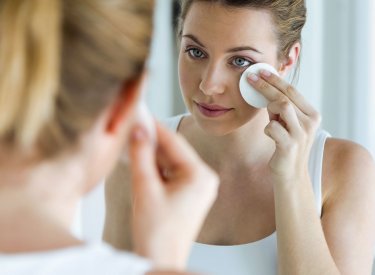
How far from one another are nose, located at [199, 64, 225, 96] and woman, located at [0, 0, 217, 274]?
0.78 metres

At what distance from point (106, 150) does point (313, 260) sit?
81cm

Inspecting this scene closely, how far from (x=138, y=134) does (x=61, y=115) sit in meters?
0.16

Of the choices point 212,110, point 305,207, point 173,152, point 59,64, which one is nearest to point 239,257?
point 305,207

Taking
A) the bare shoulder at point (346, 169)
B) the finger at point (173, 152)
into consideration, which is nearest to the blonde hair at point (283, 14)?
the bare shoulder at point (346, 169)

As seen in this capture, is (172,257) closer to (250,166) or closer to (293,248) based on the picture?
(293,248)

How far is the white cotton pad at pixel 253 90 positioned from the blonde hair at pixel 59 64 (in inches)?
32.6

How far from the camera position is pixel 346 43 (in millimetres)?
2164

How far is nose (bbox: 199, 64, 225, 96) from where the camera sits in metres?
1.47

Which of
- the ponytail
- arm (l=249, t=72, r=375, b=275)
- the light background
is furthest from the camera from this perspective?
the light background

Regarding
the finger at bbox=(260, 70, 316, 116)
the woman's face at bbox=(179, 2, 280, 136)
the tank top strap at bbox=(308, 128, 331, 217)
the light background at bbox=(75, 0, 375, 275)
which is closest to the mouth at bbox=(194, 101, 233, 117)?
the woman's face at bbox=(179, 2, 280, 136)

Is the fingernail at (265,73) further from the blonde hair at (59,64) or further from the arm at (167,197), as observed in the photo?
the blonde hair at (59,64)

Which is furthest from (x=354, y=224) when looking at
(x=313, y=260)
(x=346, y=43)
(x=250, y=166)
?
(x=346, y=43)

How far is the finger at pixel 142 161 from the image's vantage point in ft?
2.49

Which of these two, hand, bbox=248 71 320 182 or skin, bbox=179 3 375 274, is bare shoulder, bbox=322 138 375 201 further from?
hand, bbox=248 71 320 182
